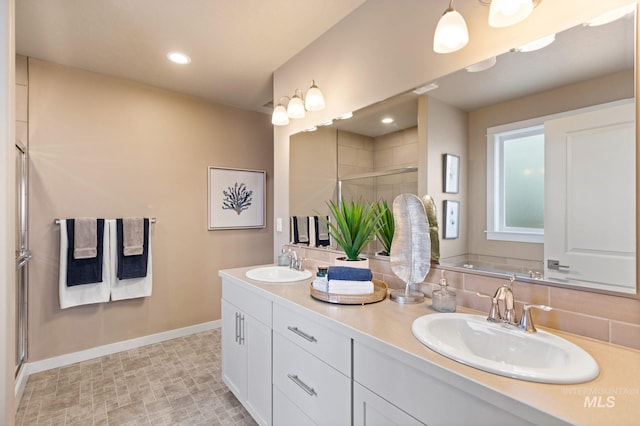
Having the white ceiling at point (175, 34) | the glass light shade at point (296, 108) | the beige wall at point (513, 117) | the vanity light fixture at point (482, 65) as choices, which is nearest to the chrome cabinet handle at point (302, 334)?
the beige wall at point (513, 117)

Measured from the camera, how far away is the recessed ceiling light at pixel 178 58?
2279 mm

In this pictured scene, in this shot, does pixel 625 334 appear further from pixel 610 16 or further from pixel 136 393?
pixel 136 393

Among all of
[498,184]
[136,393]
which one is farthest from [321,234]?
[136,393]

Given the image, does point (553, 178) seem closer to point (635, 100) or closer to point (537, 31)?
point (635, 100)

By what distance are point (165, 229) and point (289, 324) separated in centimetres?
211

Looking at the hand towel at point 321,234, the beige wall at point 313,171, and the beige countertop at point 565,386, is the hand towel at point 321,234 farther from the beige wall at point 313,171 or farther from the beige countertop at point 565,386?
the beige countertop at point 565,386

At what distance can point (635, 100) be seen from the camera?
0.91 meters

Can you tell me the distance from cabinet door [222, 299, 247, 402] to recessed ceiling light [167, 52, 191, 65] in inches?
73.3

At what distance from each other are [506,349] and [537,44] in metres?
1.08

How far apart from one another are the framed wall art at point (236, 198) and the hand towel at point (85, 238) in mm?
998

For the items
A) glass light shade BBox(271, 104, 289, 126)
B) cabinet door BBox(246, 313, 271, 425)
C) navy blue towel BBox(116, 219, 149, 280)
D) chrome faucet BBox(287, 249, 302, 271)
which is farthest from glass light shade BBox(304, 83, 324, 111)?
navy blue towel BBox(116, 219, 149, 280)

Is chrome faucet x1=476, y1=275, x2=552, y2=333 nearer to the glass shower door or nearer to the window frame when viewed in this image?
the window frame

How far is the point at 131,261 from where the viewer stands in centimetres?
267

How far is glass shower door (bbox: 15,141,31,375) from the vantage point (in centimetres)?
213
